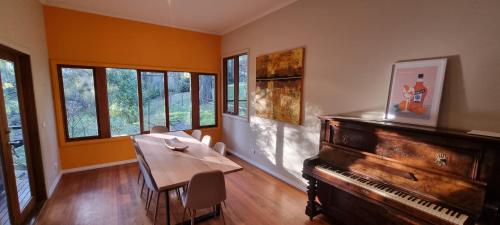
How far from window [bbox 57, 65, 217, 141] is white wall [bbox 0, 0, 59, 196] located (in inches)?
13.3

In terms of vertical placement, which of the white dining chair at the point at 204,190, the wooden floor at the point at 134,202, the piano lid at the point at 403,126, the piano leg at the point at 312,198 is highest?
the piano lid at the point at 403,126

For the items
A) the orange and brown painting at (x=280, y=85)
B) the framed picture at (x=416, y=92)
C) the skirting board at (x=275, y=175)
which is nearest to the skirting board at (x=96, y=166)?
the skirting board at (x=275, y=175)

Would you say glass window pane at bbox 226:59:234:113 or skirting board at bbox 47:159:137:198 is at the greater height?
glass window pane at bbox 226:59:234:113

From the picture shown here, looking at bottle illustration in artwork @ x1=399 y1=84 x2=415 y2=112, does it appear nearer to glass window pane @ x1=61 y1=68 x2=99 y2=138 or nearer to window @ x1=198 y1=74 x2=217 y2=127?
window @ x1=198 y1=74 x2=217 y2=127

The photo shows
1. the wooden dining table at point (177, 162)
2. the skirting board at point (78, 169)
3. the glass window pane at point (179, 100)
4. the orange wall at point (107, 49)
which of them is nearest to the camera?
the wooden dining table at point (177, 162)

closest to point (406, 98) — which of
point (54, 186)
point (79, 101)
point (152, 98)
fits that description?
point (152, 98)

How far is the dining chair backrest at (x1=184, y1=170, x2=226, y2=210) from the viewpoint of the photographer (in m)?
1.84

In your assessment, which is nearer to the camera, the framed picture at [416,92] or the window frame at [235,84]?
the framed picture at [416,92]

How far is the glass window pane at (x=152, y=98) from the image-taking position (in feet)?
13.9

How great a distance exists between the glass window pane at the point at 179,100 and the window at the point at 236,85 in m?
0.85

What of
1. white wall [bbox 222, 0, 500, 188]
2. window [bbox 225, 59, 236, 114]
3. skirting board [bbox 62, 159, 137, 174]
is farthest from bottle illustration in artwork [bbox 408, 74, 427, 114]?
skirting board [bbox 62, 159, 137, 174]

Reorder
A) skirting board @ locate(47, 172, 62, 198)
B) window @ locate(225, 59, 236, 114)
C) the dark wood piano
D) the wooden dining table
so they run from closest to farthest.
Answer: the dark wood piano
the wooden dining table
skirting board @ locate(47, 172, 62, 198)
window @ locate(225, 59, 236, 114)

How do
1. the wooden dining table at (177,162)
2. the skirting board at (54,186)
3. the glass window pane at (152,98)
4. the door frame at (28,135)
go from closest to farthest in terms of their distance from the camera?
the wooden dining table at (177,162)
the door frame at (28,135)
the skirting board at (54,186)
the glass window pane at (152,98)

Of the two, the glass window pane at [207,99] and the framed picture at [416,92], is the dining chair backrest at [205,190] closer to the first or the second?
the framed picture at [416,92]
